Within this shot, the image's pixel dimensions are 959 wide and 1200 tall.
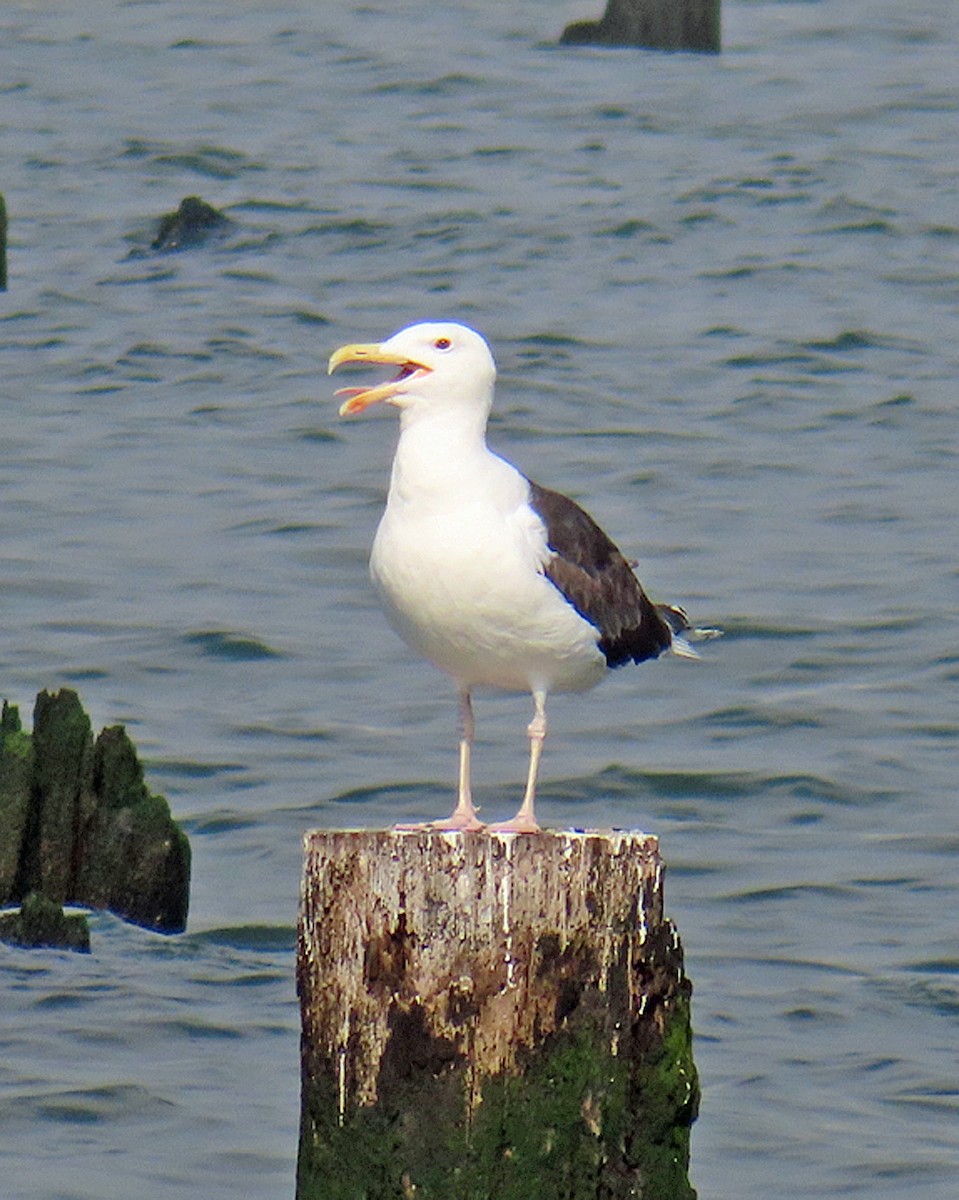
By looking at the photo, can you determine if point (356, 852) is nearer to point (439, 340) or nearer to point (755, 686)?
point (439, 340)

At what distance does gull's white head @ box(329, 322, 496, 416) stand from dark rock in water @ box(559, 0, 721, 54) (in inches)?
790

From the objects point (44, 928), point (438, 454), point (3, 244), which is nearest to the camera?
point (438, 454)

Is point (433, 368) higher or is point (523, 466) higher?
point (433, 368)

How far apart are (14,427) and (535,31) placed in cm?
1272

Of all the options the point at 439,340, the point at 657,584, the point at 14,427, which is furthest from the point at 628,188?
the point at 439,340

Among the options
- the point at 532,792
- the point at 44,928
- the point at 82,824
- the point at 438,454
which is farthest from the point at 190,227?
the point at 532,792

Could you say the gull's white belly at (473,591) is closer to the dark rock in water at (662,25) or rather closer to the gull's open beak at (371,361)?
the gull's open beak at (371,361)

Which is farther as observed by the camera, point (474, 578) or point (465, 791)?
point (465, 791)

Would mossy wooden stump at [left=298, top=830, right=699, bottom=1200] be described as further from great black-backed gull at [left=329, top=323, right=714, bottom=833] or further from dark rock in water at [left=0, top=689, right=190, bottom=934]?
dark rock in water at [left=0, top=689, right=190, bottom=934]

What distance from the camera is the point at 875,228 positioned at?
2508 cm

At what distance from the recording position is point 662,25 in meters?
27.7

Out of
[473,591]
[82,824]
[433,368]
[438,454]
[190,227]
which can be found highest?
[433,368]

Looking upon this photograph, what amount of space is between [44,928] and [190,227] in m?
15.7

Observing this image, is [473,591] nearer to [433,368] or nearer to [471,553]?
[471,553]
